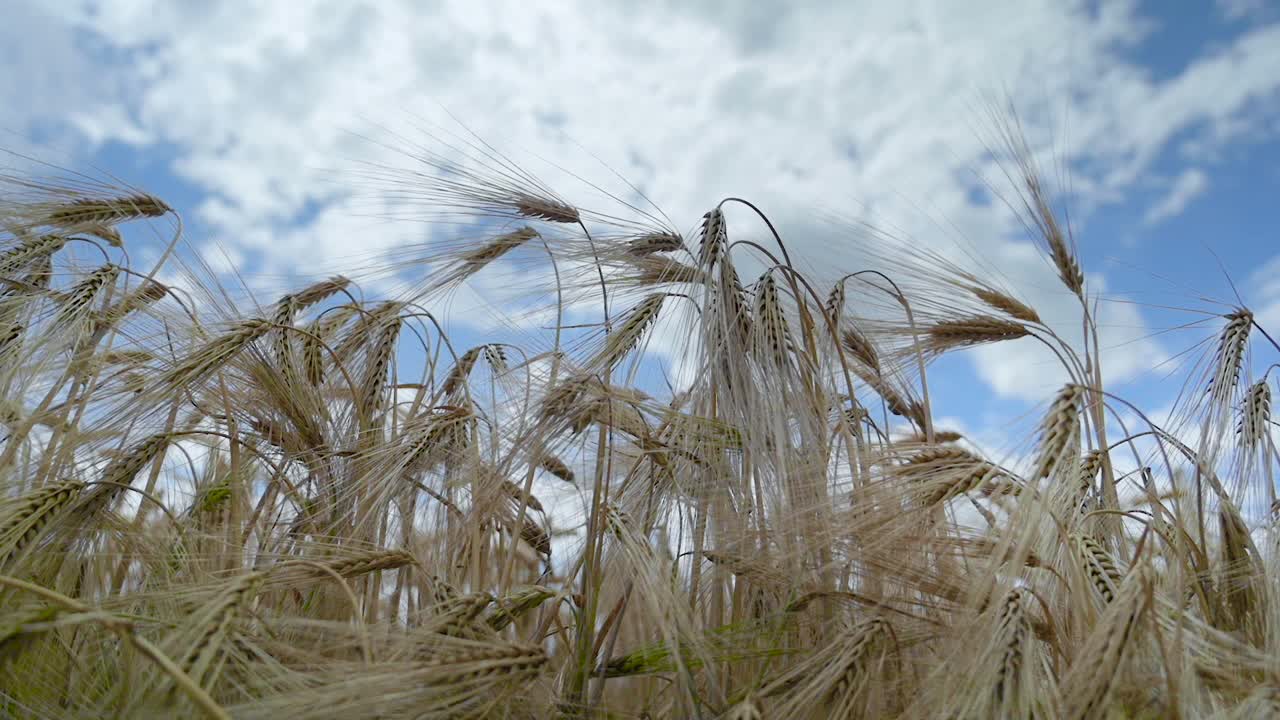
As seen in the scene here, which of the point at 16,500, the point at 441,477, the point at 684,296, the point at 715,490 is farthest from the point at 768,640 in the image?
the point at 16,500

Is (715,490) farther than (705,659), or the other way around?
(715,490)

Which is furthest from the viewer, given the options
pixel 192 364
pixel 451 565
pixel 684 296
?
pixel 451 565

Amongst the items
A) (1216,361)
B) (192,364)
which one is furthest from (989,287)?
(192,364)

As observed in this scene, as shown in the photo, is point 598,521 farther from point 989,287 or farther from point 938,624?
point 989,287

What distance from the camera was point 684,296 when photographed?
198 centimetres

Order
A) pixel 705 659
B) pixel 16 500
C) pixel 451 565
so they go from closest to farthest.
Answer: pixel 705 659 → pixel 16 500 → pixel 451 565

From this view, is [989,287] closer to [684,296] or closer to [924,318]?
[924,318]

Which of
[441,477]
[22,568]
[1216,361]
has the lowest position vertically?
[22,568]

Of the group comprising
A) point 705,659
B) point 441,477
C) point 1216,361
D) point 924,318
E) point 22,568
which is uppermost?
point 924,318

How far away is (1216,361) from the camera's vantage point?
2.09 meters

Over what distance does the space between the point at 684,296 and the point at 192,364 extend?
1.08 m

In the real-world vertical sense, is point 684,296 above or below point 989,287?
below

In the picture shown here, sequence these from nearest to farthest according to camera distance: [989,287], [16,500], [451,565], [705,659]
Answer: [705,659] < [16,500] < [451,565] < [989,287]

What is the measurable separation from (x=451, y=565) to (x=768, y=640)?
875 mm
